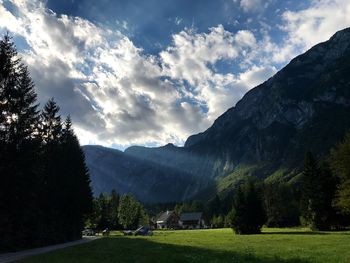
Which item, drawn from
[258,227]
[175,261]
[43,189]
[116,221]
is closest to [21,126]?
[43,189]

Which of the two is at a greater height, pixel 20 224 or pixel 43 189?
pixel 43 189

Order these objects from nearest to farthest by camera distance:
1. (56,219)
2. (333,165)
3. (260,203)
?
(56,219)
(333,165)
(260,203)

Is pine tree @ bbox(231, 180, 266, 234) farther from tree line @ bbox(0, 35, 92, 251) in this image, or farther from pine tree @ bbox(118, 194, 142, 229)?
pine tree @ bbox(118, 194, 142, 229)

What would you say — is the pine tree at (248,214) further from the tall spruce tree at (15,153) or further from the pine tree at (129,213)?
the pine tree at (129,213)

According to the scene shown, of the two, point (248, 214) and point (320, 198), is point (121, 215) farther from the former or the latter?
point (320, 198)

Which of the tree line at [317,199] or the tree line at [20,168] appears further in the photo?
the tree line at [317,199]

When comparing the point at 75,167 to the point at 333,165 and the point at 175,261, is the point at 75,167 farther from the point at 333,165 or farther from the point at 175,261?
the point at 175,261

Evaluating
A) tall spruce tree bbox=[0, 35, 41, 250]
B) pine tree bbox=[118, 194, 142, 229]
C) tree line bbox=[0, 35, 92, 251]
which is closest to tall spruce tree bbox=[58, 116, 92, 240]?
tree line bbox=[0, 35, 92, 251]

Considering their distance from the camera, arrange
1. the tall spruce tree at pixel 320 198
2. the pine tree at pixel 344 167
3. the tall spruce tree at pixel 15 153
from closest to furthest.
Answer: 1. the tall spruce tree at pixel 15 153
2. the pine tree at pixel 344 167
3. the tall spruce tree at pixel 320 198

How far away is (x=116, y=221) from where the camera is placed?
15312cm

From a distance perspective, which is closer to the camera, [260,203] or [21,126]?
[21,126]

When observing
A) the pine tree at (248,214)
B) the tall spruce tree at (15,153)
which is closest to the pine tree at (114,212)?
the pine tree at (248,214)

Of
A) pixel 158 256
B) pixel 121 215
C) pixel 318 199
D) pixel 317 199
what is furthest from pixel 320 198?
pixel 121 215

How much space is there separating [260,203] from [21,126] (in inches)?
2226
